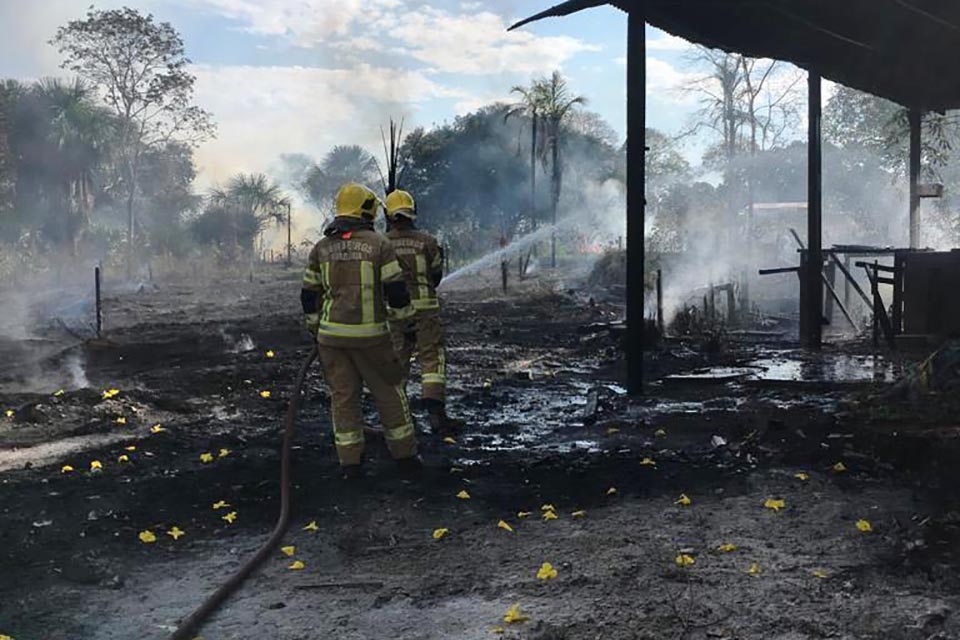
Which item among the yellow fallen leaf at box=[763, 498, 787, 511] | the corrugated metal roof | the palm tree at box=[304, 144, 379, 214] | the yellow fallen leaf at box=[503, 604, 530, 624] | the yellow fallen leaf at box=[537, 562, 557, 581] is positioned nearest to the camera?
the yellow fallen leaf at box=[503, 604, 530, 624]

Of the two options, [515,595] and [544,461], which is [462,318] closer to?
[544,461]

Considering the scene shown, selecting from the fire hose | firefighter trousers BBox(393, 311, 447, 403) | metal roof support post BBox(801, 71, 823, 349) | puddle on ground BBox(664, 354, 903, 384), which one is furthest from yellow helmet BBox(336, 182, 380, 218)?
metal roof support post BBox(801, 71, 823, 349)

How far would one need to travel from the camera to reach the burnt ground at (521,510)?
11.3 feet

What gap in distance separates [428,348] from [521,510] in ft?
8.07

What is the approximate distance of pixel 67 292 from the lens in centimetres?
2680

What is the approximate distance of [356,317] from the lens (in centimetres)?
552

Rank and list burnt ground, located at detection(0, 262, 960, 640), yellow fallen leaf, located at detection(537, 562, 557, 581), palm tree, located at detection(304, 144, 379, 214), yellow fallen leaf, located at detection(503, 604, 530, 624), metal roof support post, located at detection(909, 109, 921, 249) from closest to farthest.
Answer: yellow fallen leaf, located at detection(503, 604, 530, 624), burnt ground, located at detection(0, 262, 960, 640), yellow fallen leaf, located at detection(537, 562, 557, 581), metal roof support post, located at detection(909, 109, 921, 249), palm tree, located at detection(304, 144, 379, 214)

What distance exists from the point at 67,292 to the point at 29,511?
2431 cm

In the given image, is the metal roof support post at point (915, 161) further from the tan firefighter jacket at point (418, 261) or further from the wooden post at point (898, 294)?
the tan firefighter jacket at point (418, 261)

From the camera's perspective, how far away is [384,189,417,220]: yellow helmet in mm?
6902

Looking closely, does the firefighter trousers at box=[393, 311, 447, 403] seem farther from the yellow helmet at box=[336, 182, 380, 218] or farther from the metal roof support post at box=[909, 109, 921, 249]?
the metal roof support post at box=[909, 109, 921, 249]

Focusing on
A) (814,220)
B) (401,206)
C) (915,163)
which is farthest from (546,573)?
(915,163)

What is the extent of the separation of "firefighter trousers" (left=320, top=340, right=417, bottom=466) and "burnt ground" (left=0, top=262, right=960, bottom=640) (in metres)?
0.27

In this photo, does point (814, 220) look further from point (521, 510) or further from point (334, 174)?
point (334, 174)
